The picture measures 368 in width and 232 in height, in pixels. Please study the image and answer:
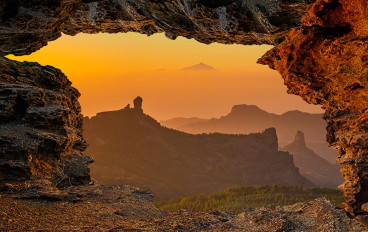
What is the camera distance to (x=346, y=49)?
9.84m

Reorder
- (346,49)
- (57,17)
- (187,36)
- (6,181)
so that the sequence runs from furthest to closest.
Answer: (187,36) → (57,17) → (6,181) → (346,49)

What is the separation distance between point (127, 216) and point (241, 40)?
15.6m

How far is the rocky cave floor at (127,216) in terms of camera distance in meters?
12.1

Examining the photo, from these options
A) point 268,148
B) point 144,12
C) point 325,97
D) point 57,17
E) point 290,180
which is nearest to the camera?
point 325,97

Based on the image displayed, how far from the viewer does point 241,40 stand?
823 inches

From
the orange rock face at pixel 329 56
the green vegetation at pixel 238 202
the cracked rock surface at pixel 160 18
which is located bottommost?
the green vegetation at pixel 238 202

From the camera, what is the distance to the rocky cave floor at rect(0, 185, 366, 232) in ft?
39.8

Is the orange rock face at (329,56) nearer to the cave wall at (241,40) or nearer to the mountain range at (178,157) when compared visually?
the cave wall at (241,40)

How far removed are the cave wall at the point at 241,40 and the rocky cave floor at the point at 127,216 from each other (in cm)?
270

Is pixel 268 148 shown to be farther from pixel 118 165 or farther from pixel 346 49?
pixel 346 49

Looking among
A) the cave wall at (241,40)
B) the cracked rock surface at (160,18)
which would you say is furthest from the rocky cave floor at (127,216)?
the cracked rock surface at (160,18)

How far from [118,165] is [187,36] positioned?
9013 centimetres

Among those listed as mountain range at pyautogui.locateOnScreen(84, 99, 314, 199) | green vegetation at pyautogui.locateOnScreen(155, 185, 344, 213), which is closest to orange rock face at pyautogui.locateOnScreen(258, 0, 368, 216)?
green vegetation at pyautogui.locateOnScreen(155, 185, 344, 213)

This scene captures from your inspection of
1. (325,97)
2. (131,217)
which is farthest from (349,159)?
(131,217)
